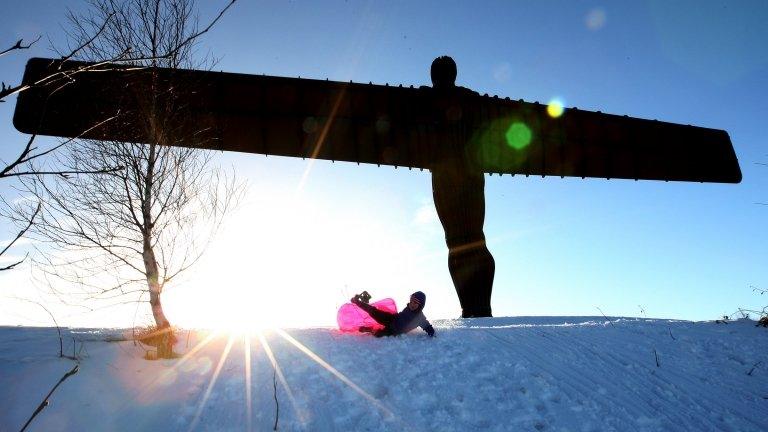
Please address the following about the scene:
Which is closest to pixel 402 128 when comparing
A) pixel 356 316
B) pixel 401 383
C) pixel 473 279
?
pixel 473 279

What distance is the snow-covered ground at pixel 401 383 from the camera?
4293 mm

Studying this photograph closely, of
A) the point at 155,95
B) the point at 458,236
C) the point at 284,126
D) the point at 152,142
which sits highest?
the point at 284,126

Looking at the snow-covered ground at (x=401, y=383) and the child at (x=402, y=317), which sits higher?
the child at (x=402, y=317)

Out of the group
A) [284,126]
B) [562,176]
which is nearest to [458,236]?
[562,176]

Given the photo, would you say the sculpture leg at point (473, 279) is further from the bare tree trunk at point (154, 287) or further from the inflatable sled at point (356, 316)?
the bare tree trunk at point (154, 287)

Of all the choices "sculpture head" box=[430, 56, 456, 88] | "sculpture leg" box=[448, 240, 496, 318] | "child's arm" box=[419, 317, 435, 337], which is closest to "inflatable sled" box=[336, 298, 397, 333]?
"child's arm" box=[419, 317, 435, 337]

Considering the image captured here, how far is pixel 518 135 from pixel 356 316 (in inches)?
240

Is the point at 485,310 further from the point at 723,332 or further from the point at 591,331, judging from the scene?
the point at 723,332

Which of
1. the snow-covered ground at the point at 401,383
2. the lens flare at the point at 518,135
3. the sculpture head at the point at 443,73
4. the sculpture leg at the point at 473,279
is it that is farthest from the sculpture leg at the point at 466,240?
the snow-covered ground at the point at 401,383

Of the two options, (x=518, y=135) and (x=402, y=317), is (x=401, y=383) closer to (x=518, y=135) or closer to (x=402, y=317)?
(x=402, y=317)

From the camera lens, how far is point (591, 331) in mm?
6746

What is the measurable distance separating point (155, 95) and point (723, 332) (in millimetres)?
8338

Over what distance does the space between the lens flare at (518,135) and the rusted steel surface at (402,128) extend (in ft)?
0.07

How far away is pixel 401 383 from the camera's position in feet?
16.1
